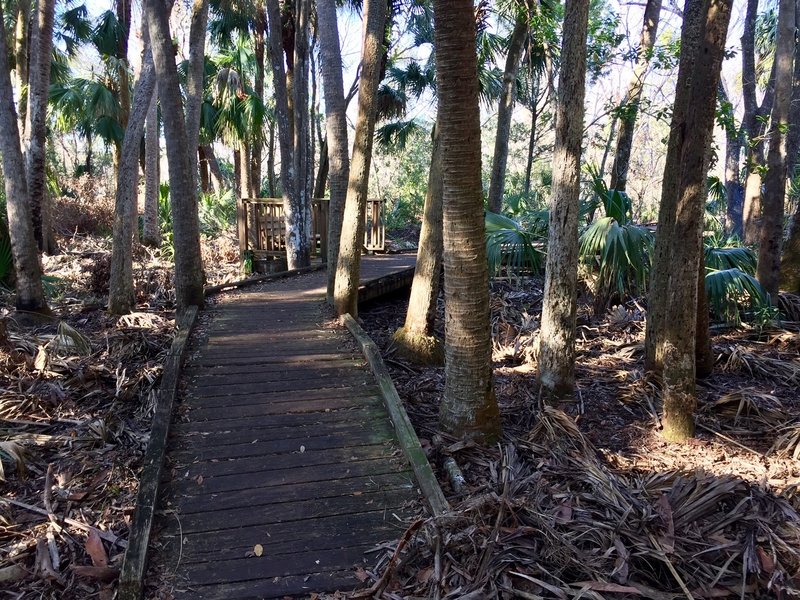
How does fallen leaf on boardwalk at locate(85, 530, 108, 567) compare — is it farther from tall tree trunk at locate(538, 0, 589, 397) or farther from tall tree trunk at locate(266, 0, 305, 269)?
tall tree trunk at locate(266, 0, 305, 269)

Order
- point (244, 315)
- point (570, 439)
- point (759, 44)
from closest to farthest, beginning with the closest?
point (570, 439) < point (244, 315) < point (759, 44)

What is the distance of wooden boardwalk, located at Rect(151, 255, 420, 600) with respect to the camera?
4008mm

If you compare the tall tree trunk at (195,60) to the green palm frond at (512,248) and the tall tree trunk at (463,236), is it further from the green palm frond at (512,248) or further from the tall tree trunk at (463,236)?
the tall tree trunk at (463,236)

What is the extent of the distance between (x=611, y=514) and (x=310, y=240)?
11201mm

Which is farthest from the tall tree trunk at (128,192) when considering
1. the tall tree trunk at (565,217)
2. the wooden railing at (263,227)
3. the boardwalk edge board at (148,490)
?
the tall tree trunk at (565,217)

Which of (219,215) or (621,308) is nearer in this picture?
(621,308)

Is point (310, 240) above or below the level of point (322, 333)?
above

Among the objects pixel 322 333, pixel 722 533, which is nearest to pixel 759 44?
pixel 322 333

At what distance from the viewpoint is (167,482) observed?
4750mm

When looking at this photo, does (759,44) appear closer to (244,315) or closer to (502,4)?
(502,4)

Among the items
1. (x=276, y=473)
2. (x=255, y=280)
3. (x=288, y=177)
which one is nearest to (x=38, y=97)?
(x=288, y=177)

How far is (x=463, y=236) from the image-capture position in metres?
5.07

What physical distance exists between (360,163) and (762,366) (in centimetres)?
549

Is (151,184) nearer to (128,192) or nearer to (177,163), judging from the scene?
(128,192)
